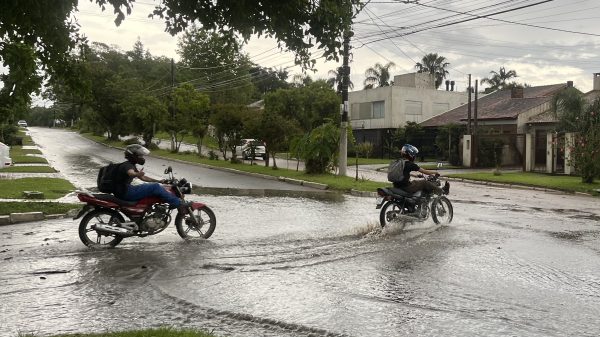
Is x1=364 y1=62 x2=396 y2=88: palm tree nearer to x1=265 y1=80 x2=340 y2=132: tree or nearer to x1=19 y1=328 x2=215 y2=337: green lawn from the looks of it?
x1=265 y1=80 x2=340 y2=132: tree

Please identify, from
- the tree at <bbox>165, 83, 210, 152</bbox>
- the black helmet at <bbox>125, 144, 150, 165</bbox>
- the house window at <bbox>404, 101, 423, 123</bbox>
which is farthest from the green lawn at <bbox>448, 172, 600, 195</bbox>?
the house window at <bbox>404, 101, 423, 123</bbox>

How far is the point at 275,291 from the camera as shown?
22.4 ft

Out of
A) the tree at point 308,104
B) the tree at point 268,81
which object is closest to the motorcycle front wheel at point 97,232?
the tree at point 308,104

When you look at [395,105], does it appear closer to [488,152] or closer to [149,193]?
[488,152]

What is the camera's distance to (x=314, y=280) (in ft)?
24.2

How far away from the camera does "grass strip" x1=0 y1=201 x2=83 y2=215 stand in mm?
12841

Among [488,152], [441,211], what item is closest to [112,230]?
[441,211]

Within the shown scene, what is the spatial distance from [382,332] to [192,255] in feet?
13.9

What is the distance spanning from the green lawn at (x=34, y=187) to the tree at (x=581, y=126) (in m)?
20.0

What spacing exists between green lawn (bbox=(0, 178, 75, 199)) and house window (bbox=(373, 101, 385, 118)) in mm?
34313

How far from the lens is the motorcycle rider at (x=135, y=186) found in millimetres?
9445

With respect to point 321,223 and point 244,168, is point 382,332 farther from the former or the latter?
point 244,168

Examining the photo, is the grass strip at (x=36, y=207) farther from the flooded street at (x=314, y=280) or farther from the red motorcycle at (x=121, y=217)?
the red motorcycle at (x=121, y=217)

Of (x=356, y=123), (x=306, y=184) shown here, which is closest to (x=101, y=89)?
(x=356, y=123)
